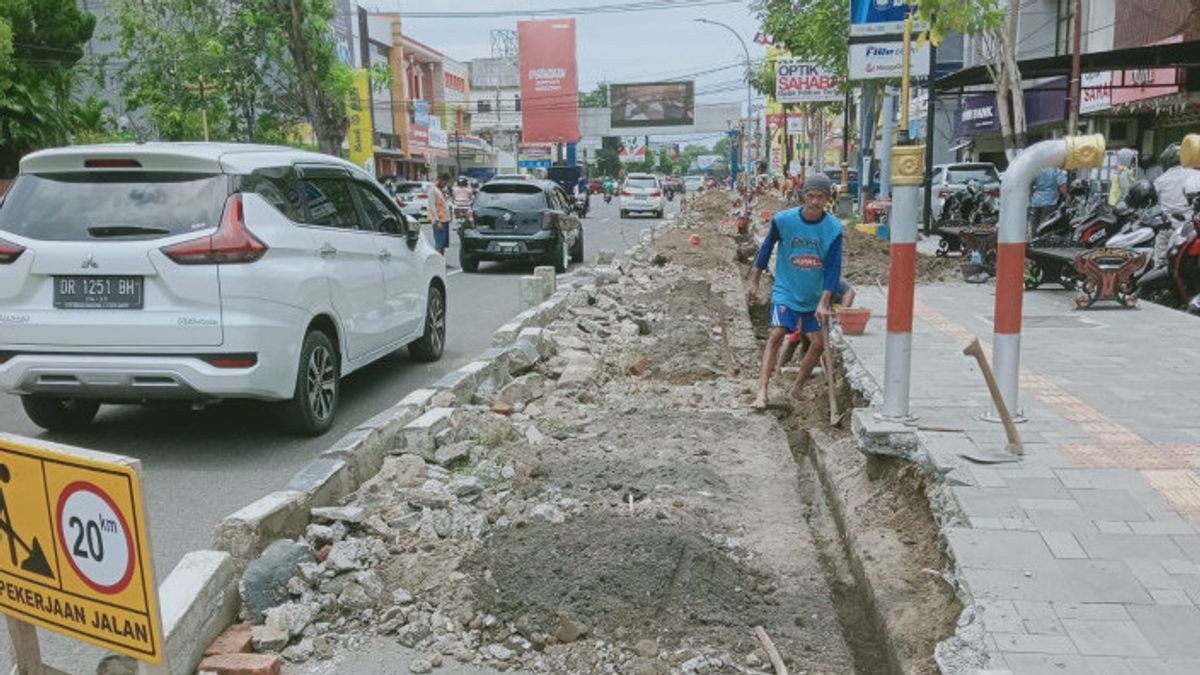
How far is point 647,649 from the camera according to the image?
344 cm

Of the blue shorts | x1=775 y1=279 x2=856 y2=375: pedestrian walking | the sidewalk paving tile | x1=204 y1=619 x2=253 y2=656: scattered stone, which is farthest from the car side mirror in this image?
x1=204 y1=619 x2=253 y2=656: scattered stone

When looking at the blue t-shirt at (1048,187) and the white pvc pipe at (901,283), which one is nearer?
the white pvc pipe at (901,283)

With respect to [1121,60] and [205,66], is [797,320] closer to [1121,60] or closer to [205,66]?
[1121,60]

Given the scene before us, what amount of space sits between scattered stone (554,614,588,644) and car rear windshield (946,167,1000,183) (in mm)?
21205

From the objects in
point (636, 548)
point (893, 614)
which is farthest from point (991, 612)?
point (636, 548)

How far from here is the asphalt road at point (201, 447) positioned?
4591 mm

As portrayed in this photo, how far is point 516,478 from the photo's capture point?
5.10 metres

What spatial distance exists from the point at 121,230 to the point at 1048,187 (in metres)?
14.1

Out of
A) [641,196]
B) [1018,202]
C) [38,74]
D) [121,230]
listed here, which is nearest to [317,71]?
[38,74]

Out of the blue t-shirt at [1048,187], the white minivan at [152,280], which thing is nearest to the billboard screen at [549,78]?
the blue t-shirt at [1048,187]

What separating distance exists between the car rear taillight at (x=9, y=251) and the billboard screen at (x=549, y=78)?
59604 millimetres

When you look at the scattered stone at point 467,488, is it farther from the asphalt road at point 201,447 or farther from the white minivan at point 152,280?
the white minivan at point 152,280

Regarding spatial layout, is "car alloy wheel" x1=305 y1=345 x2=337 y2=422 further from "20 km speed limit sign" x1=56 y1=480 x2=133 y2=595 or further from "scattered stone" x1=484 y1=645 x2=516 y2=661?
"20 km speed limit sign" x1=56 y1=480 x2=133 y2=595

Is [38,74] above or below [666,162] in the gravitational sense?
above
